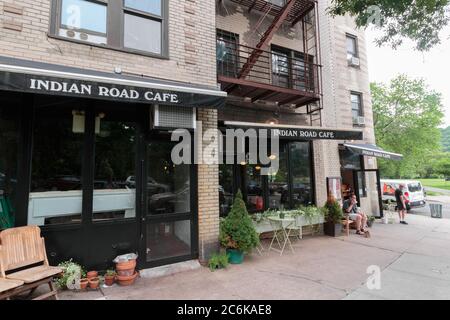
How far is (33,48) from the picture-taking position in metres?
4.61

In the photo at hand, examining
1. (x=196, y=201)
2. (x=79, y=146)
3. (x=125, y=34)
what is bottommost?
(x=196, y=201)

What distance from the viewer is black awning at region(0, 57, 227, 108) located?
3.76m

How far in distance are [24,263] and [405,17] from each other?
938 centimetres

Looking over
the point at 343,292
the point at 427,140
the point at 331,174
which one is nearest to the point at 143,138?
the point at 343,292

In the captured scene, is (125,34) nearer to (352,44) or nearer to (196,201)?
(196,201)

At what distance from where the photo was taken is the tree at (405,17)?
19.4 feet

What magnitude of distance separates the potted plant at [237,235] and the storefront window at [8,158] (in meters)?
3.92

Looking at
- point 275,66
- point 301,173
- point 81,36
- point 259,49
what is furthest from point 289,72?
point 81,36

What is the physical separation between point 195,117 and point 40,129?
288 centimetres

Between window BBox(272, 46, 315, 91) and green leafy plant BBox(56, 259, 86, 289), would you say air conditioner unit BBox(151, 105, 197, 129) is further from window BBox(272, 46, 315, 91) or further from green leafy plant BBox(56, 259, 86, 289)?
window BBox(272, 46, 315, 91)

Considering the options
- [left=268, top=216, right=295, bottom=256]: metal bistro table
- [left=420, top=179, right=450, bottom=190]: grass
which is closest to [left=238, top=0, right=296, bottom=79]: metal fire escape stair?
[left=268, top=216, right=295, bottom=256]: metal bistro table

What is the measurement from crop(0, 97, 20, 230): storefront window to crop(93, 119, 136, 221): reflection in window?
4.17 feet

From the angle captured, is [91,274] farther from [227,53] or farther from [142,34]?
[227,53]

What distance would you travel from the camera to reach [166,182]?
5.91 meters
